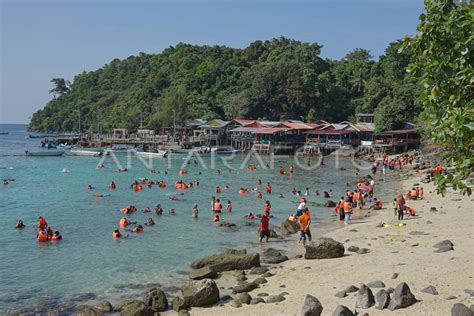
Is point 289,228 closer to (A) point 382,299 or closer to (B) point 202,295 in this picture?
(B) point 202,295

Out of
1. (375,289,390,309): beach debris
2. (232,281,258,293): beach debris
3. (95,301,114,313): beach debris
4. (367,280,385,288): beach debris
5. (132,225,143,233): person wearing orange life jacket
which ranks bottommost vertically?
(95,301,114,313): beach debris

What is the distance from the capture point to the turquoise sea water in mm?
16750

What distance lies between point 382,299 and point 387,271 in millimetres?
3028

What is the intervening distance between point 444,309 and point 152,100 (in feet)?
359

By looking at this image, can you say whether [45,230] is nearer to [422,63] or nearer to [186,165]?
[422,63]

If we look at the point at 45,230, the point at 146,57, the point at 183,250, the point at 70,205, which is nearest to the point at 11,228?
the point at 45,230

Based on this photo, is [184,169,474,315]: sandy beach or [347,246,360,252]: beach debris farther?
[347,246,360,252]: beach debris

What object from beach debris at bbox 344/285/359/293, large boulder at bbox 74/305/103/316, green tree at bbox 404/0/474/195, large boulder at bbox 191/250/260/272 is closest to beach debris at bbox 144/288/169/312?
large boulder at bbox 74/305/103/316

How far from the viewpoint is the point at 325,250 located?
56.7ft

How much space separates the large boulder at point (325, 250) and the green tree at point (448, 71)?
352 inches

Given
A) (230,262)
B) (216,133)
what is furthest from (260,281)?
(216,133)

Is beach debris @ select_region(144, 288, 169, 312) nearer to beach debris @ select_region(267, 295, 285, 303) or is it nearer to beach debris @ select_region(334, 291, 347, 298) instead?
beach debris @ select_region(267, 295, 285, 303)

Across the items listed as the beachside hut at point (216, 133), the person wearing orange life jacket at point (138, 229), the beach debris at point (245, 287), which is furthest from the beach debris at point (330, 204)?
the beachside hut at point (216, 133)

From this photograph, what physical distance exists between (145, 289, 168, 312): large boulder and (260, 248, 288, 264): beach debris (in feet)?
17.4
